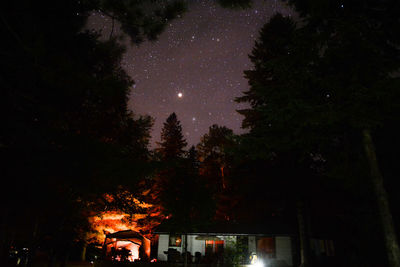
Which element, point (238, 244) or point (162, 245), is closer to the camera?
point (238, 244)

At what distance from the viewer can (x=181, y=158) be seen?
12.8 metres

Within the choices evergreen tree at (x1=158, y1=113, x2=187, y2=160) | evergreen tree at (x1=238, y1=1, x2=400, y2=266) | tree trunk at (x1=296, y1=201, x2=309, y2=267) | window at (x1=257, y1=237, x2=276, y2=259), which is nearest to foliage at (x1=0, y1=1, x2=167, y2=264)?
evergreen tree at (x1=238, y1=1, x2=400, y2=266)

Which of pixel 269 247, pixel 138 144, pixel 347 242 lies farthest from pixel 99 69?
pixel 347 242

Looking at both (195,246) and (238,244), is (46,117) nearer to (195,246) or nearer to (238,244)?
(238,244)

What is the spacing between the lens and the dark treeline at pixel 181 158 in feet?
22.4

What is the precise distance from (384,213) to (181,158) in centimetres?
846

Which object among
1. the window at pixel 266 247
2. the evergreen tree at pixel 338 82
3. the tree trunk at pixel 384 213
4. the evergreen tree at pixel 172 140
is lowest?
the window at pixel 266 247

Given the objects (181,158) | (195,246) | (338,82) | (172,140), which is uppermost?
(172,140)

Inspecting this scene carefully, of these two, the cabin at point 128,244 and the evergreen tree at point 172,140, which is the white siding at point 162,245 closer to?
the cabin at point 128,244

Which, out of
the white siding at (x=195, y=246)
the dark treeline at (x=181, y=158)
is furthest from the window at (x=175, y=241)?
the dark treeline at (x=181, y=158)

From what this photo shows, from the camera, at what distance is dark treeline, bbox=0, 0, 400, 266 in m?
6.84

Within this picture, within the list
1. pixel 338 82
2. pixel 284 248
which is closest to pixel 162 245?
pixel 284 248

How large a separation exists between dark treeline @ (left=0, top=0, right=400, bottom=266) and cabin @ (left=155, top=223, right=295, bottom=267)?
2.86m

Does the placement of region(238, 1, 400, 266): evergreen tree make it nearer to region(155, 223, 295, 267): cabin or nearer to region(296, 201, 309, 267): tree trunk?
region(296, 201, 309, 267): tree trunk
